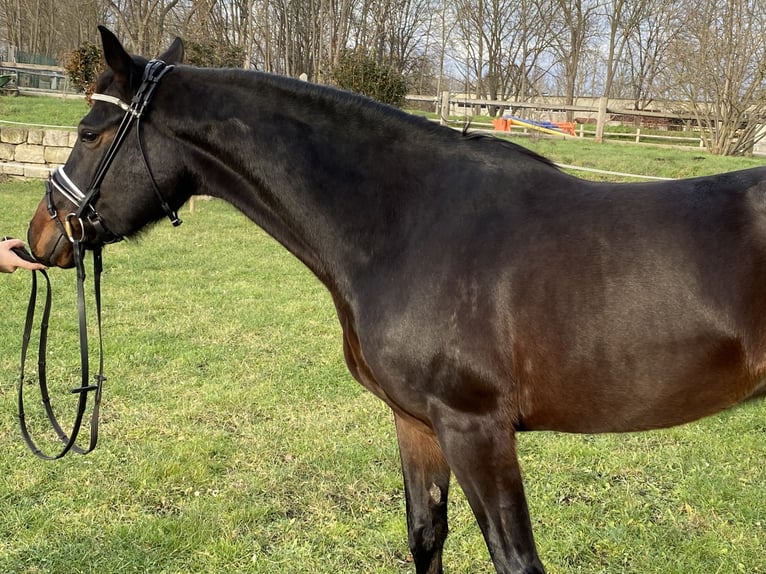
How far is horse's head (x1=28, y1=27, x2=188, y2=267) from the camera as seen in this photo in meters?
2.23

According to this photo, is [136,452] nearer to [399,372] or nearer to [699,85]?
[399,372]

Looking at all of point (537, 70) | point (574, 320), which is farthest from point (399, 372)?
point (537, 70)

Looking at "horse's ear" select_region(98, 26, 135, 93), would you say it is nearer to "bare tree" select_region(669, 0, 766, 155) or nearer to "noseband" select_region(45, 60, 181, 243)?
"noseband" select_region(45, 60, 181, 243)

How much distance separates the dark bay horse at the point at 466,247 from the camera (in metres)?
1.96

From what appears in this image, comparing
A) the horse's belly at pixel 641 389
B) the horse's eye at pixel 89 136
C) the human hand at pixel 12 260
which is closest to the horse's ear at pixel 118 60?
the horse's eye at pixel 89 136

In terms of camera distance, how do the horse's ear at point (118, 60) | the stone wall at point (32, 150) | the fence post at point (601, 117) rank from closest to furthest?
the horse's ear at point (118, 60)
the stone wall at point (32, 150)
the fence post at point (601, 117)

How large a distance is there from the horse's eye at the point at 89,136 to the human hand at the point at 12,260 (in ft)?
1.79

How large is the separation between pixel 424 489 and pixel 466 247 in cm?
104

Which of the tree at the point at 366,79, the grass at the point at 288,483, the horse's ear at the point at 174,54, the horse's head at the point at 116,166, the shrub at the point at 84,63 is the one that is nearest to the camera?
the horse's head at the point at 116,166

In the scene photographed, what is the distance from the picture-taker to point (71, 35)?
37.2m

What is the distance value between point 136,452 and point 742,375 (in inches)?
127

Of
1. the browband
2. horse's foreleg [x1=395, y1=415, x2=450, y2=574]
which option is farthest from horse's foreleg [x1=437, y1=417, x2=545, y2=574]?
the browband

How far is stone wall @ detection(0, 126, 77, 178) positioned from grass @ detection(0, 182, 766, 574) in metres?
8.82

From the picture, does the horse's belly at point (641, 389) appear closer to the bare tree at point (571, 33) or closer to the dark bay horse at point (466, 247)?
the dark bay horse at point (466, 247)
